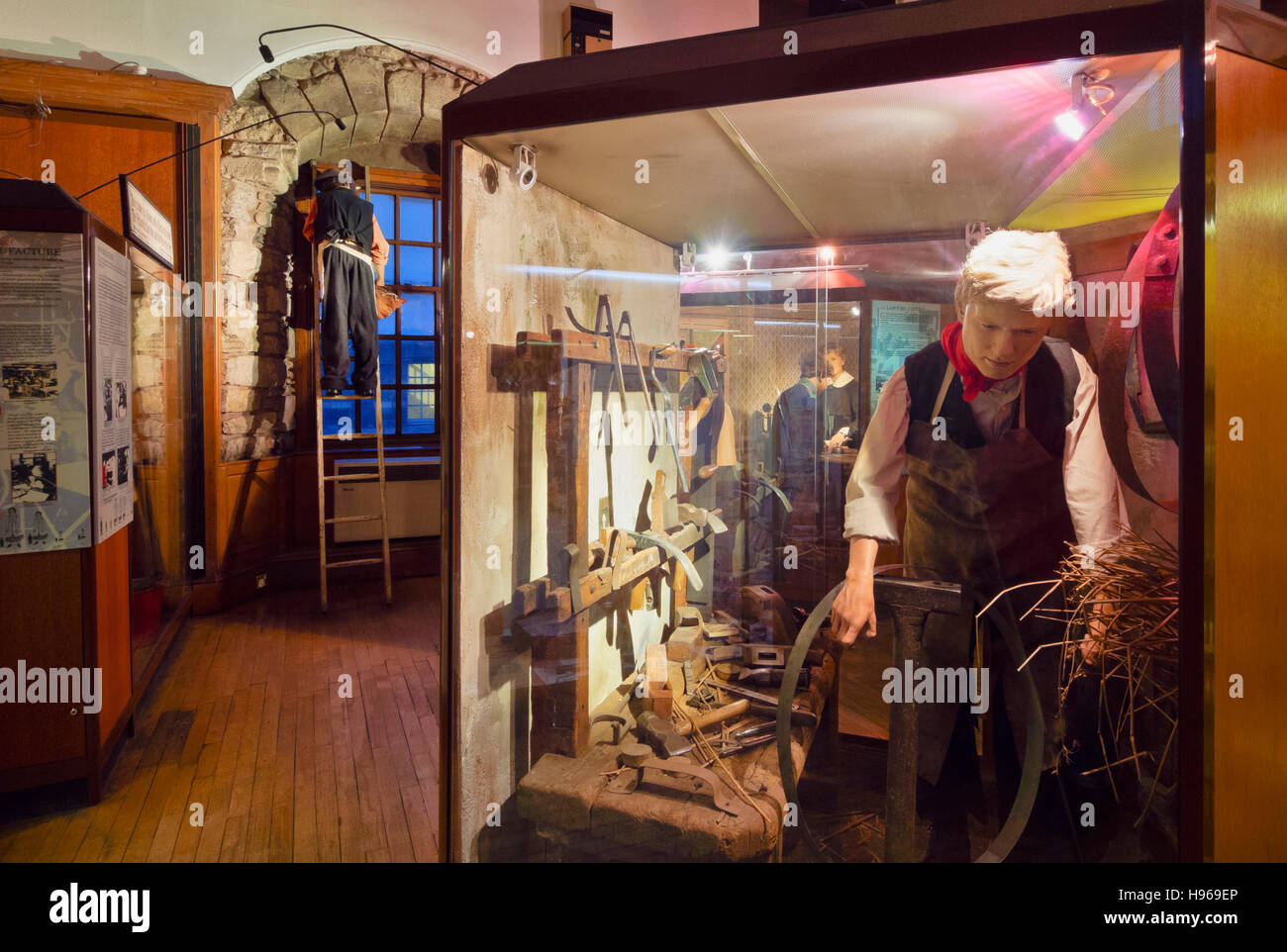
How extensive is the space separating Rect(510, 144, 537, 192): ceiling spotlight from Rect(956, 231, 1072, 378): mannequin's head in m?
0.96

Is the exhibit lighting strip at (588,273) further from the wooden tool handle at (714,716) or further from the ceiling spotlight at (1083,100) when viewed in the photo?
the wooden tool handle at (714,716)

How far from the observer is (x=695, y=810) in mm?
1696

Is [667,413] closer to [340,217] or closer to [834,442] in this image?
[834,442]

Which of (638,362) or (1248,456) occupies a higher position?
(638,362)

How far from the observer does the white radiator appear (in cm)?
543

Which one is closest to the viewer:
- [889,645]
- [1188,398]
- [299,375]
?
[1188,398]

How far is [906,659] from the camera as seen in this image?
1456mm

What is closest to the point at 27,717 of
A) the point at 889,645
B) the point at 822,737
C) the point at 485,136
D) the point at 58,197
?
the point at 58,197

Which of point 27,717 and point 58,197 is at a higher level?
point 58,197

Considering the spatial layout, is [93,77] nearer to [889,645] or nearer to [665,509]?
[665,509]

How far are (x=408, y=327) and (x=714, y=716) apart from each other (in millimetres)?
4798

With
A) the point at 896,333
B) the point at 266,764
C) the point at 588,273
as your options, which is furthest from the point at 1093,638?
the point at 266,764

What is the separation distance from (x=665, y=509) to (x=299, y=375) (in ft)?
14.5

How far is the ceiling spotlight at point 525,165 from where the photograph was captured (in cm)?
167
